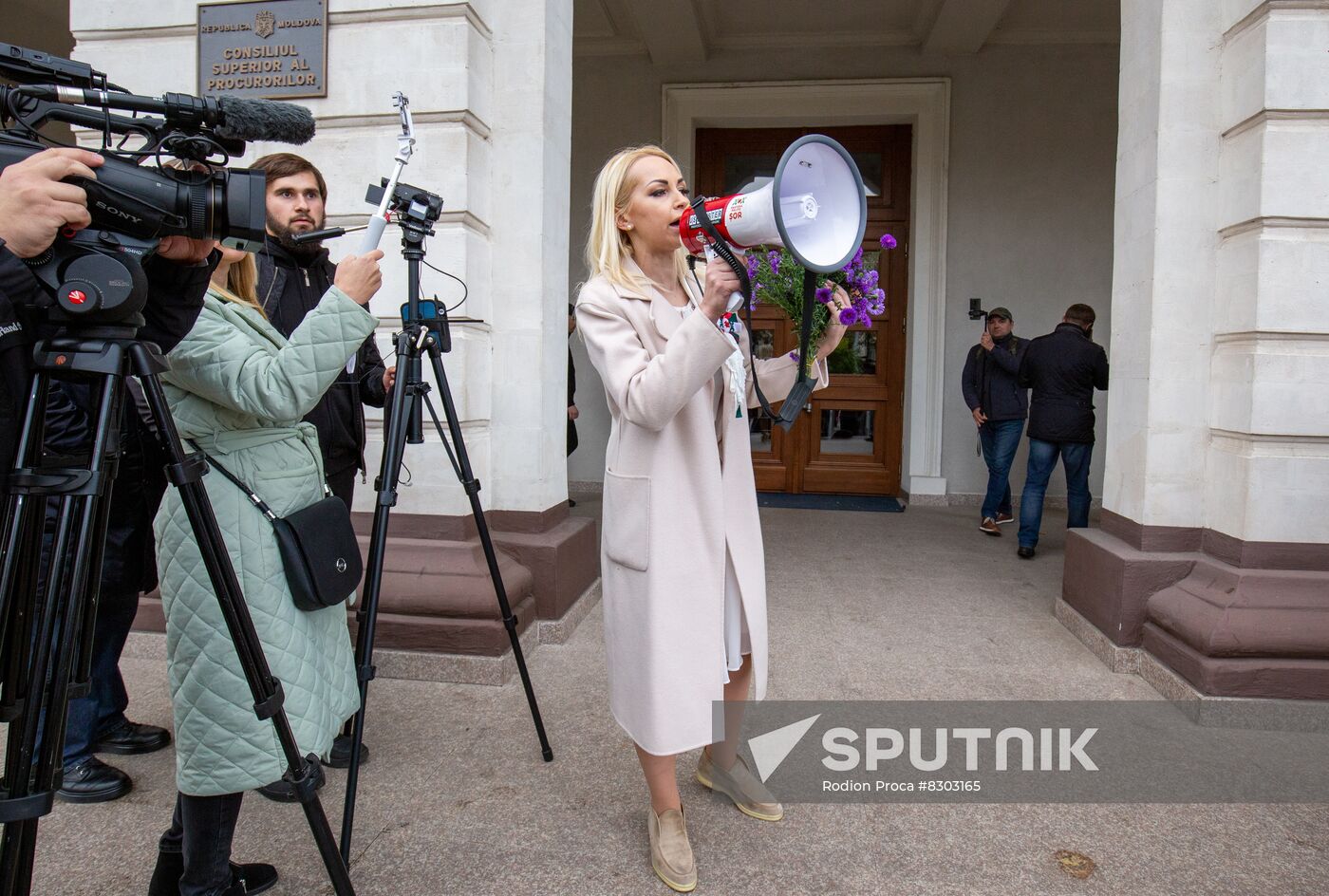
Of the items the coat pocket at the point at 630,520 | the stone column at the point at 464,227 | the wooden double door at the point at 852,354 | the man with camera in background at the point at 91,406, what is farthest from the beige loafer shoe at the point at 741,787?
the wooden double door at the point at 852,354

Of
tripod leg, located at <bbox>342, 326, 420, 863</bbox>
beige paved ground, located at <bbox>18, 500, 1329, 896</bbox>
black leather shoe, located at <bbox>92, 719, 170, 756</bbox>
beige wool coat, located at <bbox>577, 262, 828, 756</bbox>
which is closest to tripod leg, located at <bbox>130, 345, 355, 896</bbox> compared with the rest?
tripod leg, located at <bbox>342, 326, 420, 863</bbox>

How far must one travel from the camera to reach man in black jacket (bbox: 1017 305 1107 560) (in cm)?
608

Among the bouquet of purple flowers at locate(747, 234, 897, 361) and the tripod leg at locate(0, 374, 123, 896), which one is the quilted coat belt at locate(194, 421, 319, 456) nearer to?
the tripod leg at locate(0, 374, 123, 896)

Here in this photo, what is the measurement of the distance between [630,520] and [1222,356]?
2.88 meters

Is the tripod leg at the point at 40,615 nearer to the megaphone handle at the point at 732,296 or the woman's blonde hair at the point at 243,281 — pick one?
the woman's blonde hair at the point at 243,281

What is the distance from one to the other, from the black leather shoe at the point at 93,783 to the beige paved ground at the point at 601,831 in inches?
1.5

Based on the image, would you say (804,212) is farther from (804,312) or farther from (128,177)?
(128,177)

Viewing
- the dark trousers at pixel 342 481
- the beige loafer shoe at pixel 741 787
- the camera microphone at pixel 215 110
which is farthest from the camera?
the dark trousers at pixel 342 481

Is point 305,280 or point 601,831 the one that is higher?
point 305,280

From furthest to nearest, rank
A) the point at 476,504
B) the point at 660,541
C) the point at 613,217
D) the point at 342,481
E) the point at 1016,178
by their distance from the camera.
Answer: the point at 1016,178, the point at 342,481, the point at 476,504, the point at 613,217, the point at 660,541

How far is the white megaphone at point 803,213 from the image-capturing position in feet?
5.65

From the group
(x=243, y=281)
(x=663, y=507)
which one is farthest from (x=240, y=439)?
(x=663, y=507)

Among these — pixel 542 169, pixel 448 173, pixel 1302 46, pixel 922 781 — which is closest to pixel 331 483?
pixel 448 173

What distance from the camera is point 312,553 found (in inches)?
76.5
